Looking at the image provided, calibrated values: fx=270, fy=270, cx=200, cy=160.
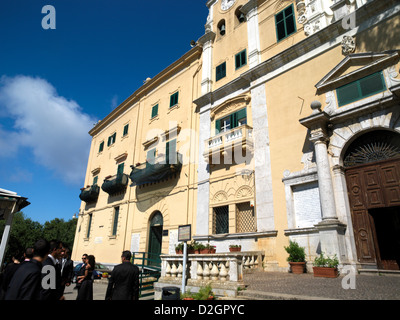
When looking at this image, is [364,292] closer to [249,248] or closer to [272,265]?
[272,265]

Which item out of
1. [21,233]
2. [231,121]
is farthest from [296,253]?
[21,233]

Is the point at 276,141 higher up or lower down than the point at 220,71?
lower down

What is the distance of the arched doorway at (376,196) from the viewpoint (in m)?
8.65

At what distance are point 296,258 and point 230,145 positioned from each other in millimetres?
6102

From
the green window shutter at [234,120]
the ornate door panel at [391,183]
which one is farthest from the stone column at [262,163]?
the ornate door panel at [391,183]

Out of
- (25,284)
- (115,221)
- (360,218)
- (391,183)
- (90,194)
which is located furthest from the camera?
(90,194)

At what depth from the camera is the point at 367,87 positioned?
9711mm

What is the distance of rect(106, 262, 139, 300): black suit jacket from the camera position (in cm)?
498

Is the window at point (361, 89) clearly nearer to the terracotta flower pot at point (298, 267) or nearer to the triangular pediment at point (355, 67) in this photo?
the triangular pediment at point (355, 67)

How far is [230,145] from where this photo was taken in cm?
1342

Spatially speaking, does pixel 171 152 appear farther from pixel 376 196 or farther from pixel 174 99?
pixel 376 196

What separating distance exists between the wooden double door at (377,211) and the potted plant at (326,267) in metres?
1.48
